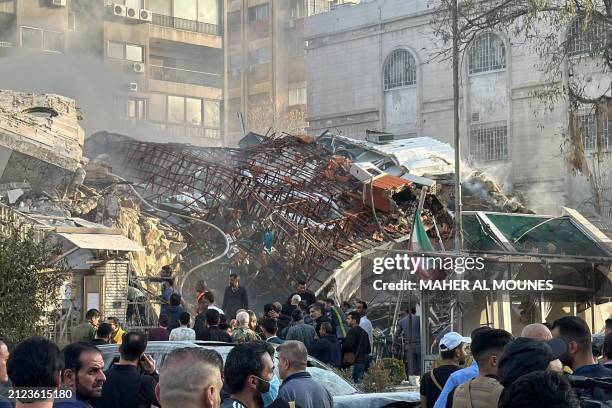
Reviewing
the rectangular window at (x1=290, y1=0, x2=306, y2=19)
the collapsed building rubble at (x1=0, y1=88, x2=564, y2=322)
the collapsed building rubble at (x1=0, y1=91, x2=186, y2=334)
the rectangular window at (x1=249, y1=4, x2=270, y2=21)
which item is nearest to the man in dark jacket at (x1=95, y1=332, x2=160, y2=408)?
the collapsed building rubble at (x1=0, y1=91, x2=186, y2=334)

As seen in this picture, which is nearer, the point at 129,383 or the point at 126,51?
the point at 129,383

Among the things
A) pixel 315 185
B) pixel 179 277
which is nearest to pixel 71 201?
pixel 179 277

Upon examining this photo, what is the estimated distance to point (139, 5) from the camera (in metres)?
55.9

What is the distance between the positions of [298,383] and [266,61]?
6269 cm

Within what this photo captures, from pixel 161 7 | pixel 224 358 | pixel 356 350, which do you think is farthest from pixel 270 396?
pixel 161 7

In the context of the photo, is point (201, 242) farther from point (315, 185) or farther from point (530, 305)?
point (530, 305)

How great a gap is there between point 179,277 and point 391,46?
2415cm

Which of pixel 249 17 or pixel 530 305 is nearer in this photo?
pixel 530 305

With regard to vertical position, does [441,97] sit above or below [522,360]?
above

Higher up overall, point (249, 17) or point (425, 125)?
point (249, 17)

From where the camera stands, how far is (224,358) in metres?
10.1

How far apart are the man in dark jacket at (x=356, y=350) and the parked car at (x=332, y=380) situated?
12.0 ft

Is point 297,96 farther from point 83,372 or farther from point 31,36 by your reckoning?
point 83,372

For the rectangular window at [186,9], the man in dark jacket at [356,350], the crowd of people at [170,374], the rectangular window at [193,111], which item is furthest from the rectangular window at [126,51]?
the crowd of people at [170,374]
